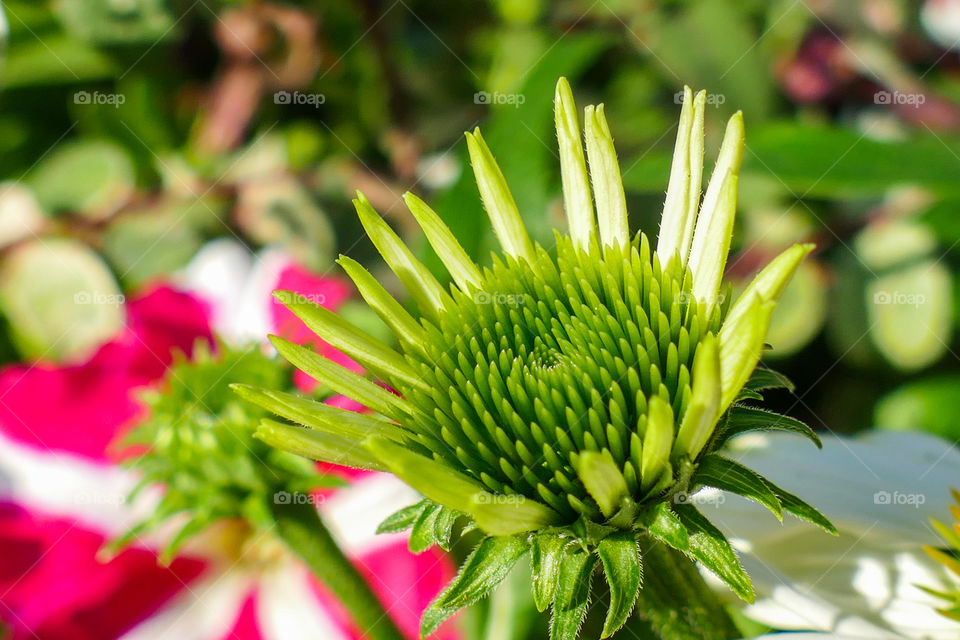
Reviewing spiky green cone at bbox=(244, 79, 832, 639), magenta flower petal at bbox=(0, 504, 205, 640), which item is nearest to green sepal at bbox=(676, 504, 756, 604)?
spiky green cone at bbox=(244, 79, 832, 639)

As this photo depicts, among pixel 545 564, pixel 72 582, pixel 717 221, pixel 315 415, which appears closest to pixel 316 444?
pixel 315 415

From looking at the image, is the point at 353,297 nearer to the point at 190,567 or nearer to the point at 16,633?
the point at 190,567

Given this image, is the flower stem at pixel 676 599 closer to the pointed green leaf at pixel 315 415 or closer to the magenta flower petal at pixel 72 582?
the pointed green leaf at pixel 315 415

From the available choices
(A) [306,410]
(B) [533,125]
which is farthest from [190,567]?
(B) [533,125]

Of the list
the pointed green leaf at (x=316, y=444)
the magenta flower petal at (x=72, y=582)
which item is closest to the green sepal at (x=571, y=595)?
the pointed green leaf at (x=316, y=444)

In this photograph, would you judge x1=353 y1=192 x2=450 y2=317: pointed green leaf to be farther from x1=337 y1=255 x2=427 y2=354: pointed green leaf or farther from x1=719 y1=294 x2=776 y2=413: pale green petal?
x1=719 y1=294 x2=776 y2=413: pale green petal

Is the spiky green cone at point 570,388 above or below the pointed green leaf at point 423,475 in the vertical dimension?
above
